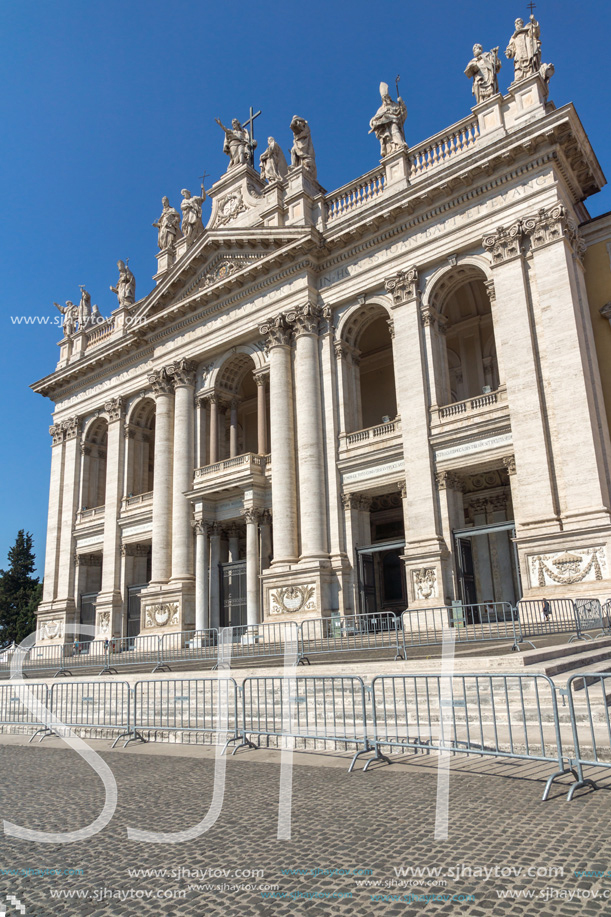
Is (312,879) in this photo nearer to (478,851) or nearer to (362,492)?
(478,851)

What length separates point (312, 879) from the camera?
4.32m

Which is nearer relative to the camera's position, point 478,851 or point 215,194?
point 478,851

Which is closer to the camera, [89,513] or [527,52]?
[527,52]

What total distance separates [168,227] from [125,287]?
14.4 ft

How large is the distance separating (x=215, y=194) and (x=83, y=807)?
29909mm

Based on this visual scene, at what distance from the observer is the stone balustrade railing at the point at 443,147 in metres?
23.3

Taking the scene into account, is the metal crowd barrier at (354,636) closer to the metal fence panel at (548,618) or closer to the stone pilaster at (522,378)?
the metal fence panel at (548,618)

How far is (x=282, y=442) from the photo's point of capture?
25172mm

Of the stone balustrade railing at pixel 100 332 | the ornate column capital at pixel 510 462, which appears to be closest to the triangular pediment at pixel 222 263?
the stone balustrade railing at pixel 100 332

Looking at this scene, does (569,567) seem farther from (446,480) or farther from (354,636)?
(354,636)

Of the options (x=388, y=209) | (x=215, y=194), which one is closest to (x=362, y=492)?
(x=388, y=209)

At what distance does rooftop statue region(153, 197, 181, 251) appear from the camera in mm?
33406

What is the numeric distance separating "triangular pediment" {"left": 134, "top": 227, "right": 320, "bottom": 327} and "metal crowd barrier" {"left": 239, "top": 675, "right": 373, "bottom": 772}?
18802 mm

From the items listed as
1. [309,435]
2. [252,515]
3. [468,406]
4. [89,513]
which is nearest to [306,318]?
[309,435]
